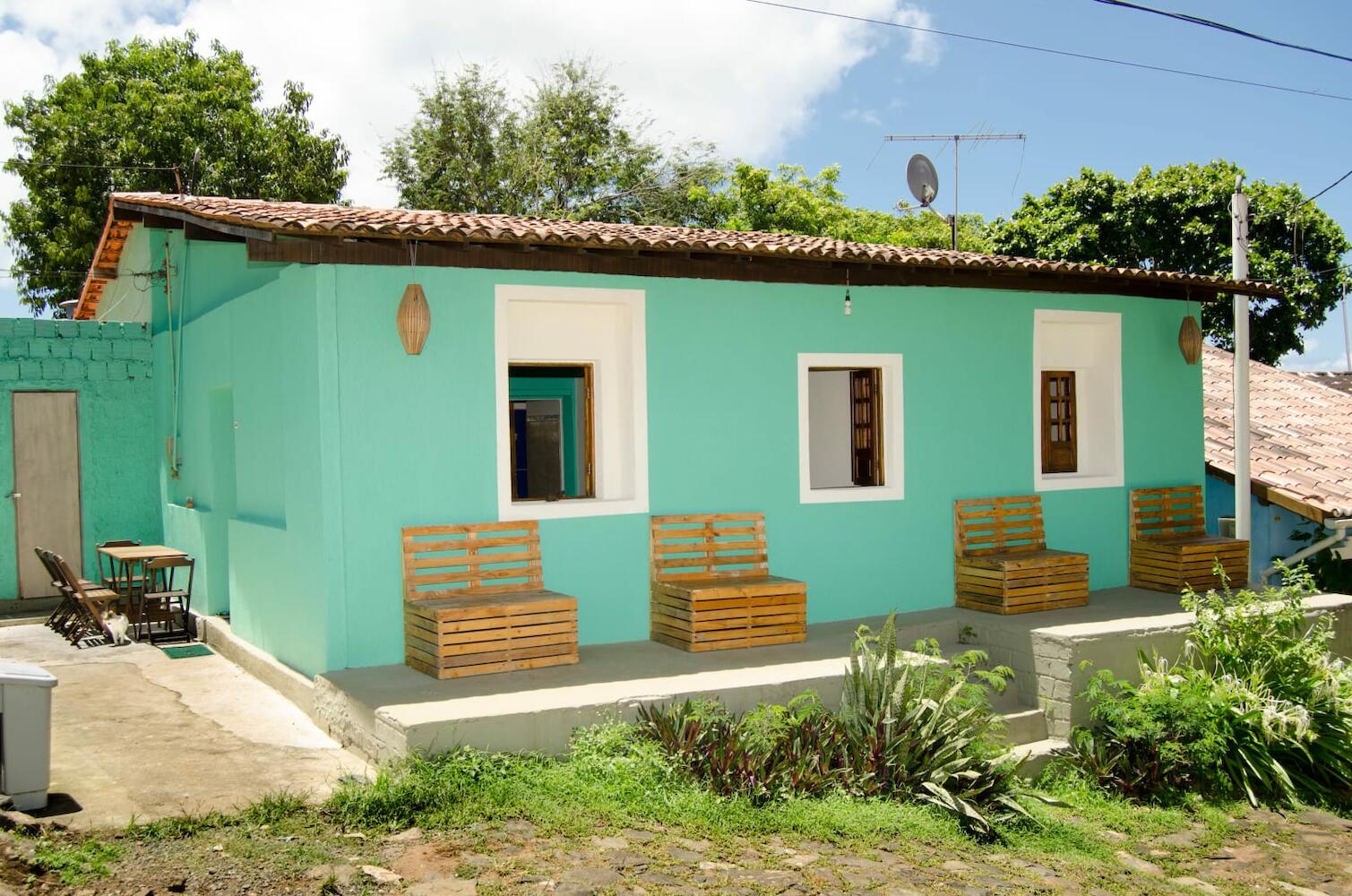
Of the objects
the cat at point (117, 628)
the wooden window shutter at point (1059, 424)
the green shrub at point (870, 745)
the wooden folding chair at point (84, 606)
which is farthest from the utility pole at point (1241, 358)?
the wooden folding chair at point (84, 606)

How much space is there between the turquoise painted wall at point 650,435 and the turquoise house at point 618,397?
2 cm

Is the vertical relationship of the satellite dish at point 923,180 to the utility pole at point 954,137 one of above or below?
below

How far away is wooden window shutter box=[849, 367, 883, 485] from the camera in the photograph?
10062mm

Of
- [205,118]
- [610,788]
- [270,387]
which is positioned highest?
[205,118]

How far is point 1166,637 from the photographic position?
8.98 meters

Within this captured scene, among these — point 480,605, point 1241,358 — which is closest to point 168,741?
point 480,605

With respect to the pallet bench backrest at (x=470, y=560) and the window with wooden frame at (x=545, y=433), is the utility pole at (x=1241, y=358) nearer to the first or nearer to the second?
the window with wooden frame at (x=545, y=433)

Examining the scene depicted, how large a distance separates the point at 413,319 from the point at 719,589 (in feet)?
9.24

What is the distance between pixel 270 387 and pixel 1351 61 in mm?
10851

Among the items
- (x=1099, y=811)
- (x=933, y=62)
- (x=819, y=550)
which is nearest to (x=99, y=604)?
(x=819, y=550)

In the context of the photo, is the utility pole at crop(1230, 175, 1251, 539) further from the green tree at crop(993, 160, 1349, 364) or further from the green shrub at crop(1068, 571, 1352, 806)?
the green tree at crop(993, 160, 1349, 364)

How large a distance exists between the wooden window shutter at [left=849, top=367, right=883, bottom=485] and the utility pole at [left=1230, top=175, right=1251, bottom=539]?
4.18 meters

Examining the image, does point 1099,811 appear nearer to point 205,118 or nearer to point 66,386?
point 66,386

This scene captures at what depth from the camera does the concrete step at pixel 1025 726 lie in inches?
Answer: 326
